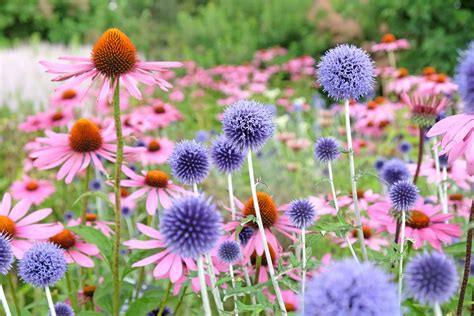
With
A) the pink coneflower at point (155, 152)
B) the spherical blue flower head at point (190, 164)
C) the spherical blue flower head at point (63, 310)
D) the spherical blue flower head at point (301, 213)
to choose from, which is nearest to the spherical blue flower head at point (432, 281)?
the spherical blue flower head at point (301, 213)

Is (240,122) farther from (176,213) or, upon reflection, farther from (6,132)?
(6,132)

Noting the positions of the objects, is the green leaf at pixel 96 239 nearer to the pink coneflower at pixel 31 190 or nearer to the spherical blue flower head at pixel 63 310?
the spherical blue flower head at pixel 63 310

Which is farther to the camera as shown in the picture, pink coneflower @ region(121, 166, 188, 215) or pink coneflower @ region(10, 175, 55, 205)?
pink coneflower @ region(10, 175, 55, 205)

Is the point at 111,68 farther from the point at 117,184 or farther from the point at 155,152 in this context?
the point at 155,152

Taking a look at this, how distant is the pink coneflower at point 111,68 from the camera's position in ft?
4.92

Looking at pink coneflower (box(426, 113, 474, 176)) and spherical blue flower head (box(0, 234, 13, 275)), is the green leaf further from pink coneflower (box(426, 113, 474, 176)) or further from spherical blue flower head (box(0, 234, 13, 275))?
pink coneflower (box(426, 113, 474, 176))

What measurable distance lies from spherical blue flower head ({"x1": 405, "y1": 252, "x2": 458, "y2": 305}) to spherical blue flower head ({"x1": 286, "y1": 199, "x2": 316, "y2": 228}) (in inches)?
17.2

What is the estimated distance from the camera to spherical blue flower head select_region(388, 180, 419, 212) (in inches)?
54.8

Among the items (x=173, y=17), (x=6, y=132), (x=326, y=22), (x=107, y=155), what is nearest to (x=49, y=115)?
(x=107, y=155)

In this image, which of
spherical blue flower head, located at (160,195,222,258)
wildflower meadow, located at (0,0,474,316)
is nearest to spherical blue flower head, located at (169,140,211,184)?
wildflower meadow, located at (0,0,474,316)

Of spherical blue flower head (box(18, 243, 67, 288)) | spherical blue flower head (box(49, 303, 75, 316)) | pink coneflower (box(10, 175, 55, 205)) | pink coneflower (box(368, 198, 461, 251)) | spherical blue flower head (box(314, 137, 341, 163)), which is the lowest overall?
pink coneflower (box(10, 175, 55, 205))

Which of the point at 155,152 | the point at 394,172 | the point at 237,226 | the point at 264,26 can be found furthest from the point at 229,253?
the point at 264,26

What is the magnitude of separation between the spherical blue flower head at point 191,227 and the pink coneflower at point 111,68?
0.58 meters

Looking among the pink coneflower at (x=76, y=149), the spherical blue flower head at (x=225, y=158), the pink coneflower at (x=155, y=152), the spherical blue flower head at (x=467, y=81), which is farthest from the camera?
the pink coneflower at (x=155, y=152)
